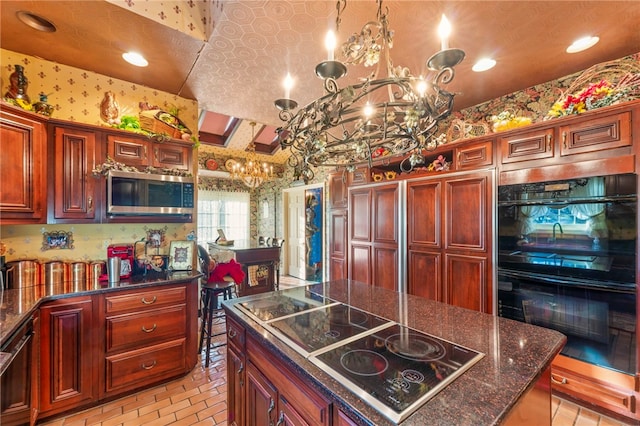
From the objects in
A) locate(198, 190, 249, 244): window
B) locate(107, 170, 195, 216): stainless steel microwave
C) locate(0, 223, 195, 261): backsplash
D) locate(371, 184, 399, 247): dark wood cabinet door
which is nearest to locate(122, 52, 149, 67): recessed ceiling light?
locate(107, 170, 195, 216): stainless steel microwave

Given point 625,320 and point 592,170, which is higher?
point 592,170

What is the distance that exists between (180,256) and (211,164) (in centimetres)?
361

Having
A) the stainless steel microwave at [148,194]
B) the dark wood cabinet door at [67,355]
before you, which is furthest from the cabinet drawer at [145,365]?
the stainless steel microwave at [148,194]

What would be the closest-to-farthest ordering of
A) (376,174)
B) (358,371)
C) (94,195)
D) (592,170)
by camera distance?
1. (358,371)
2. (592,170)
3. (94,195)
4. (376,174)

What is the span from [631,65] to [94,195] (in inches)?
172

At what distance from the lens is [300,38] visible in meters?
1.94

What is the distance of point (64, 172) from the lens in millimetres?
2150

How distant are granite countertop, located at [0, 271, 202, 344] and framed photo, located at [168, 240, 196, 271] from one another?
0.08m

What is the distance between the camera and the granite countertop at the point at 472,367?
0.77 metres

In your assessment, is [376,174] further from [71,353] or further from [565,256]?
[71,353]

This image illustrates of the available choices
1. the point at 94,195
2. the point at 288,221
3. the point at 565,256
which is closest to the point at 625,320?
the point at 565,256

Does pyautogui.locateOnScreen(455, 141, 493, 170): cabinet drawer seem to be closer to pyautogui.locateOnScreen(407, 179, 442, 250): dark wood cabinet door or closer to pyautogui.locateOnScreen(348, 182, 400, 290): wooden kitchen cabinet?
pyautogui.locateOnScreen(407, 179, 442, 250): dark wood cabinet door

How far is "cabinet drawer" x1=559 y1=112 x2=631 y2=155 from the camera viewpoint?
1.85 meters

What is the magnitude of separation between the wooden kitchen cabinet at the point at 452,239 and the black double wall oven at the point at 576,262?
13 centimetres
